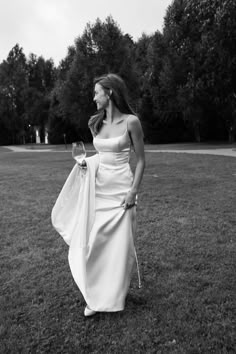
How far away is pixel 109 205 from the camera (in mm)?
2910

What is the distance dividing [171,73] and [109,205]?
978 inches

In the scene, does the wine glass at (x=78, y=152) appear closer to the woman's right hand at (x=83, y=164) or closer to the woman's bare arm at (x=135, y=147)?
the woman's right hand at (x=83, y=164)

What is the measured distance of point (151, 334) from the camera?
8.82 feet

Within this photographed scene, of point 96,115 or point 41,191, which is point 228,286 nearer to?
point 96,115

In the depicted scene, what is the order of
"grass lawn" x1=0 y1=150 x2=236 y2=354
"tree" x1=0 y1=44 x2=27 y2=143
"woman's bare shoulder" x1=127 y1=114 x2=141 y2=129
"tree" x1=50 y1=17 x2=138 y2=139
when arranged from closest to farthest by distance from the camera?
"grass lawn" x1=0 y1=150 x2=236 y2=354 → "woman's bare shoulder" x1=127 y1=114 x2=141 y2=129 → "tree" x1=50 y1=17 x2=138 y2=139 → "tree" x1=0 y1=44 x2=27 y2=143

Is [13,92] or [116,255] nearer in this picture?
[116,255]

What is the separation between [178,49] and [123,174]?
24.9m

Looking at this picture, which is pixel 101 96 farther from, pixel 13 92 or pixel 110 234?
pixel 13 92

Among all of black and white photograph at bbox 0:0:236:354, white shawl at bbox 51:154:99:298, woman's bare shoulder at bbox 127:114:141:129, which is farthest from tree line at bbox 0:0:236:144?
white shawl at bbox 51:154:99:298

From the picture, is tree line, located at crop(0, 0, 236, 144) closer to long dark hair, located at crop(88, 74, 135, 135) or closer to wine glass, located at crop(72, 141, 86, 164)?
long dark hair, located at crop(88, 74, 135, 135)

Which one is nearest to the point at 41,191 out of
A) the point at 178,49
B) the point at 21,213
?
the point at 21,213

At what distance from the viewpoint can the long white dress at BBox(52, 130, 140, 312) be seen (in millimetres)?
2867

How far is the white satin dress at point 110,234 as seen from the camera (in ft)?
9.41

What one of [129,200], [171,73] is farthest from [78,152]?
[171,73]
